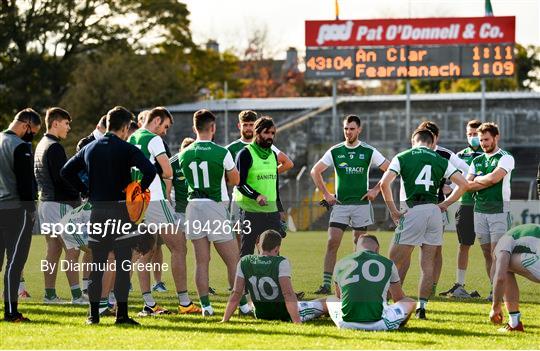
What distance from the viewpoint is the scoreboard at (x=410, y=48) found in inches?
1566

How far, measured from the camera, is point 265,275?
11.2 metres

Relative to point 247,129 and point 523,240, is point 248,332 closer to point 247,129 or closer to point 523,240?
point 523,240

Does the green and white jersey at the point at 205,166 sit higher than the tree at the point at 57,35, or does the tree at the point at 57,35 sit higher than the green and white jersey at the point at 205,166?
the tree at the point at 57,35

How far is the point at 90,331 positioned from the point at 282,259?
6.40ft

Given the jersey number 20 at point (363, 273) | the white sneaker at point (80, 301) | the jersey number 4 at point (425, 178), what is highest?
the jersey number 4 at point (425, 178)

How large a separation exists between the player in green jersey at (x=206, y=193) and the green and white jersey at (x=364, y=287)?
1588 mm

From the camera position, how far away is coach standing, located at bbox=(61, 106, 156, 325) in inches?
435

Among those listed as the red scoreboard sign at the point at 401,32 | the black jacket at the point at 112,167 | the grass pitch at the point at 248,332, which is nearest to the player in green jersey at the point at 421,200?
the grass pitch at the point at 248,332

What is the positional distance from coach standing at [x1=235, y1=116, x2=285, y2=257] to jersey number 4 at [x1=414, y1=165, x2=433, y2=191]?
169cm

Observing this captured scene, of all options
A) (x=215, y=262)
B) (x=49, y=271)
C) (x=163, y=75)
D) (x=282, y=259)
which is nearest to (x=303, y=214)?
(x=215, y=262)

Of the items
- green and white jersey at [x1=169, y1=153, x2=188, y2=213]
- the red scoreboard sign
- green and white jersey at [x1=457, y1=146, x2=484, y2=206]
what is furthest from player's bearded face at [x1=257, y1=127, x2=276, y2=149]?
the red scoreboard sign

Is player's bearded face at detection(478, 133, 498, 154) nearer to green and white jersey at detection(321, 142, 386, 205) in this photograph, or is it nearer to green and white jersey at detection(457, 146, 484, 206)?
green and white jersey at detection(457, 146, 484, 206)

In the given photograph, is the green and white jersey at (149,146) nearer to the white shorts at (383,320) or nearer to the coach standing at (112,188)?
the coach standing at (112,188)

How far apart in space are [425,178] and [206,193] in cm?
224
